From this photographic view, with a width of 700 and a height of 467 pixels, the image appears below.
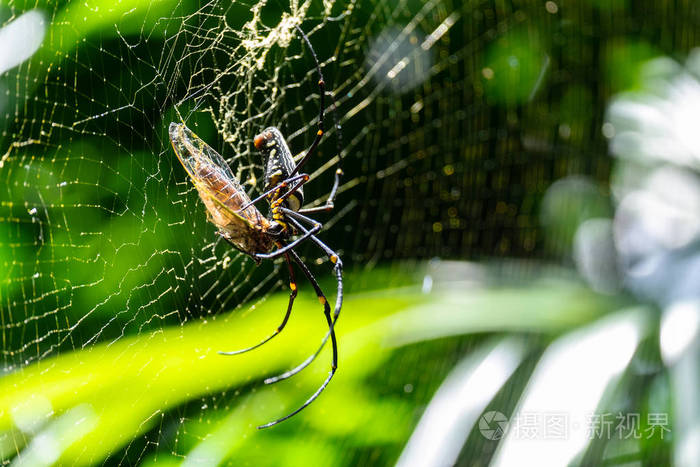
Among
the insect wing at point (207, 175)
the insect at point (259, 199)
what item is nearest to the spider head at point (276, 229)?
the insect at point (259, 199)

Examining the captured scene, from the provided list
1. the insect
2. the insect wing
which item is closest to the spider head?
the insect

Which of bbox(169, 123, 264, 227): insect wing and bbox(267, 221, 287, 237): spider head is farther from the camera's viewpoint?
bbox(267, 221, 287, 237): spider head

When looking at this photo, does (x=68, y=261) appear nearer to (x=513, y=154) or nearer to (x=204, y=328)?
(x=204, y=328)

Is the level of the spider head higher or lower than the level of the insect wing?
lower

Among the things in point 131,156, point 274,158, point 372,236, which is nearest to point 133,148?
point 131,156

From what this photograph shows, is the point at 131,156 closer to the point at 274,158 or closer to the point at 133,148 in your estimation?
the point at 133,148

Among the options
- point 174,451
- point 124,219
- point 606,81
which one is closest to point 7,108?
point 124,219

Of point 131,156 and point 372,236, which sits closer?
point 131,156

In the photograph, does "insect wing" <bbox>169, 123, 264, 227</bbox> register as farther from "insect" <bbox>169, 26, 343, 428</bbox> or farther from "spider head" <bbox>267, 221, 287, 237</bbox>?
"spider head" <bbox>267, 221, 287, 237</bbox>
